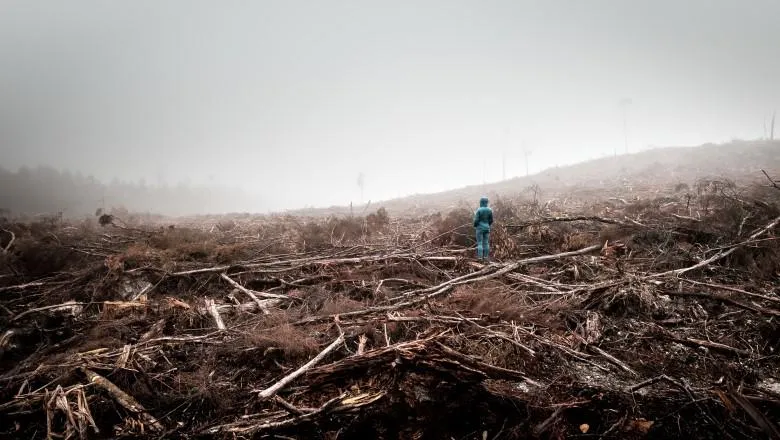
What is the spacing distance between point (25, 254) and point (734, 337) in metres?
12.3

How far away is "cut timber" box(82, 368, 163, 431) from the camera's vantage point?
2954 millimetres

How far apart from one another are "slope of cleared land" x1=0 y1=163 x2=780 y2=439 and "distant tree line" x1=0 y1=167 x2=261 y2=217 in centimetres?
1887

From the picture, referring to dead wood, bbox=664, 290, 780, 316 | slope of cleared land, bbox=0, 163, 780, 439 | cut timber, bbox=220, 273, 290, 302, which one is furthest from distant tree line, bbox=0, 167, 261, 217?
dead wood, bbox=664, 290, 780, 316

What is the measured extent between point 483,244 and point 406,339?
409 centimetres

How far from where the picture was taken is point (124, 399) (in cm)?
321

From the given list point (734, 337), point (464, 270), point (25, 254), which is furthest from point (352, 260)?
point (25, 254)

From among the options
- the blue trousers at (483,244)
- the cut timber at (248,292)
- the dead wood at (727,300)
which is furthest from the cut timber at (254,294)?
the dead wood at (727,300)

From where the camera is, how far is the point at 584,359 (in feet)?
11.9

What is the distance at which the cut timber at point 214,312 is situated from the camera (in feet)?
15.6

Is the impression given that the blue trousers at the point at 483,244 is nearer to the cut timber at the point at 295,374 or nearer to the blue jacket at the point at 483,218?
the blue jacket at the point at 483,218

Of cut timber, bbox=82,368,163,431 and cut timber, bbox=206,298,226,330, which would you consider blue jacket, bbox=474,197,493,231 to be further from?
cut timber, bbox=82,368,163,431

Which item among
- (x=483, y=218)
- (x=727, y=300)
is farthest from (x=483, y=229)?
(x=727, y=300)

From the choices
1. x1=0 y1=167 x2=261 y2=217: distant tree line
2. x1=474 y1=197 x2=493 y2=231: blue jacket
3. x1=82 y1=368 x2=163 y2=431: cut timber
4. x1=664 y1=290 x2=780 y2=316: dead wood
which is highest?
x1=0 y1=167 x2=261 y2=217: distant tree line

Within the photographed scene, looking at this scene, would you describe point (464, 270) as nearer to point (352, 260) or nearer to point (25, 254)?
point (352, 260)
